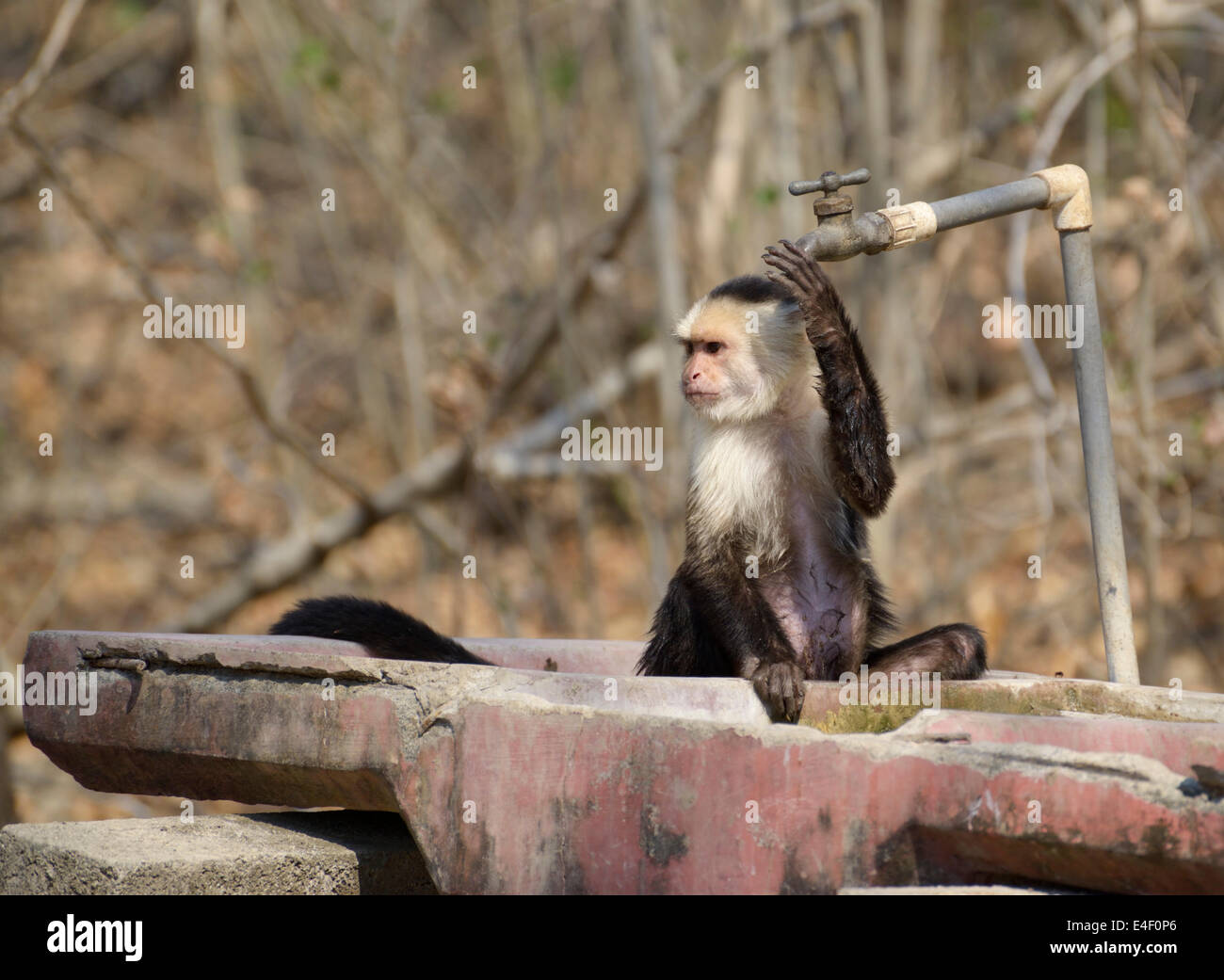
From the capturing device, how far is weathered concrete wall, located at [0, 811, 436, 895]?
2.52m

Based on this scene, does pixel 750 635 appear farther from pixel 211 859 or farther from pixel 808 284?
pixel 211 859

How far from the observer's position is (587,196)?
27.3 feet

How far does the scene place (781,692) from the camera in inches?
117

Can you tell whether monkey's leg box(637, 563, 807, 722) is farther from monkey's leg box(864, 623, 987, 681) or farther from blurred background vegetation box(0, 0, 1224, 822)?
blurred background vegetation box(0, 0, 1224, 822)

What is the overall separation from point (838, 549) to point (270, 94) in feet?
19.9

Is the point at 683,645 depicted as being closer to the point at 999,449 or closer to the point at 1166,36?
the point at 1166,36

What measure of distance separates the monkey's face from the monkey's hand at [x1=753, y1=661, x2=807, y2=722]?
97cm

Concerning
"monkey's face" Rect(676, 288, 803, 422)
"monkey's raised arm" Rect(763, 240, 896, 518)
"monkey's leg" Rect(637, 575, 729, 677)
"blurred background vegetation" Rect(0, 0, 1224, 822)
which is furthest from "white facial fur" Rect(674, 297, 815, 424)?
"blurred background vegetation" Rect(0, 0, 1224, 822)

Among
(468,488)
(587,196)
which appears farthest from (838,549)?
(587,196)

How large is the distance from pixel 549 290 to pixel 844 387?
382 centimetres

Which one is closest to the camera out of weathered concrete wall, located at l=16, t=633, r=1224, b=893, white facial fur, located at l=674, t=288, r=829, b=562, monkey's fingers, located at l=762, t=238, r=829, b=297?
weathered concrete wall, located at l=16, t=633, r=1224, b=893

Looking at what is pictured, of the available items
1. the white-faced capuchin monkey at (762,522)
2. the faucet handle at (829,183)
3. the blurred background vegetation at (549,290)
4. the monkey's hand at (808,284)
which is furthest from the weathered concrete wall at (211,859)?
the blurred background vegetation at (549,290)

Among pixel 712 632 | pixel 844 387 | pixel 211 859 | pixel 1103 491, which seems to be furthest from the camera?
pixel 712 632

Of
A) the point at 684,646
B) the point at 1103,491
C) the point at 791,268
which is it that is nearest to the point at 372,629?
the point at 684,646
